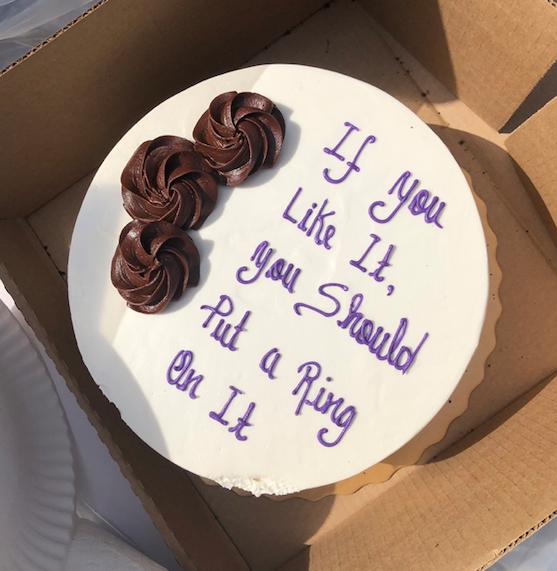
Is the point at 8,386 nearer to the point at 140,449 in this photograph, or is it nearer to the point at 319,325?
the point at 140,449

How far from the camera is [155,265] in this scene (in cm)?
127

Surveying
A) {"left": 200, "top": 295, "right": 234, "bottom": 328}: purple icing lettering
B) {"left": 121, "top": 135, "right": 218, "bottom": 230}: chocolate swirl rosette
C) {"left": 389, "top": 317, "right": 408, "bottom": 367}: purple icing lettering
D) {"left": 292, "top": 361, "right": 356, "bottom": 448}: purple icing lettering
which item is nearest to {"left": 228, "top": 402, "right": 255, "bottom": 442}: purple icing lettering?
{"left": 292, "top": 361, "right": 356, "bottom": 448}: purple icing lettering

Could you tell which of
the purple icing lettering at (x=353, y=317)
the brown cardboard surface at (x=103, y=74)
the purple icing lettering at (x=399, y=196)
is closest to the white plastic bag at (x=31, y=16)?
the brown cardboard surface at (x=103, y=74)

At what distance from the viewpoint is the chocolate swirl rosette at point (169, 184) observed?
129 centimetres

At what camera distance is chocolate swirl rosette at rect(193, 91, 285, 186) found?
1289 millimetres

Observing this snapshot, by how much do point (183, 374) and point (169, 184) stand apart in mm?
451

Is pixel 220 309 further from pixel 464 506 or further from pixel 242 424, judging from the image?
pixel 464 506

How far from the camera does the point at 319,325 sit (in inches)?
51.1

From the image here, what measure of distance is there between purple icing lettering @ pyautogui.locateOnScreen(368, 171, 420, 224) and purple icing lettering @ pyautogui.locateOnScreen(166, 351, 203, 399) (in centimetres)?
55

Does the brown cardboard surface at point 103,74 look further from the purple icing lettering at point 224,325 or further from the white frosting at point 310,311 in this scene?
the purple icing lettering at point 224,325

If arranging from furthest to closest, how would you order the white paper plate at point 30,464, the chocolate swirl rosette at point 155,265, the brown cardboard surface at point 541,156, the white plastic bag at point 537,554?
the white plastic bag at point 537,554 < the brown cardboard surface at point 541,156 < the chocolate swirl rosette at point 155,265 < the white paper plate at point 30,464

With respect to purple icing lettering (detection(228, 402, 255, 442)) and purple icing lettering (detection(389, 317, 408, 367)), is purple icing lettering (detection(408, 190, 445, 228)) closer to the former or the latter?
purple icing lettering (detection(389, 317, 408, 367))

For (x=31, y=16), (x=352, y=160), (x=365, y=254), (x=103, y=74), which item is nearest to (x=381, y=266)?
(x=365, y=254)

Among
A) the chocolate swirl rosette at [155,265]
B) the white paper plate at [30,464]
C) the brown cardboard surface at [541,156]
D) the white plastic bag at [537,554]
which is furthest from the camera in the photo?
the white plastic bag at [537,554]
